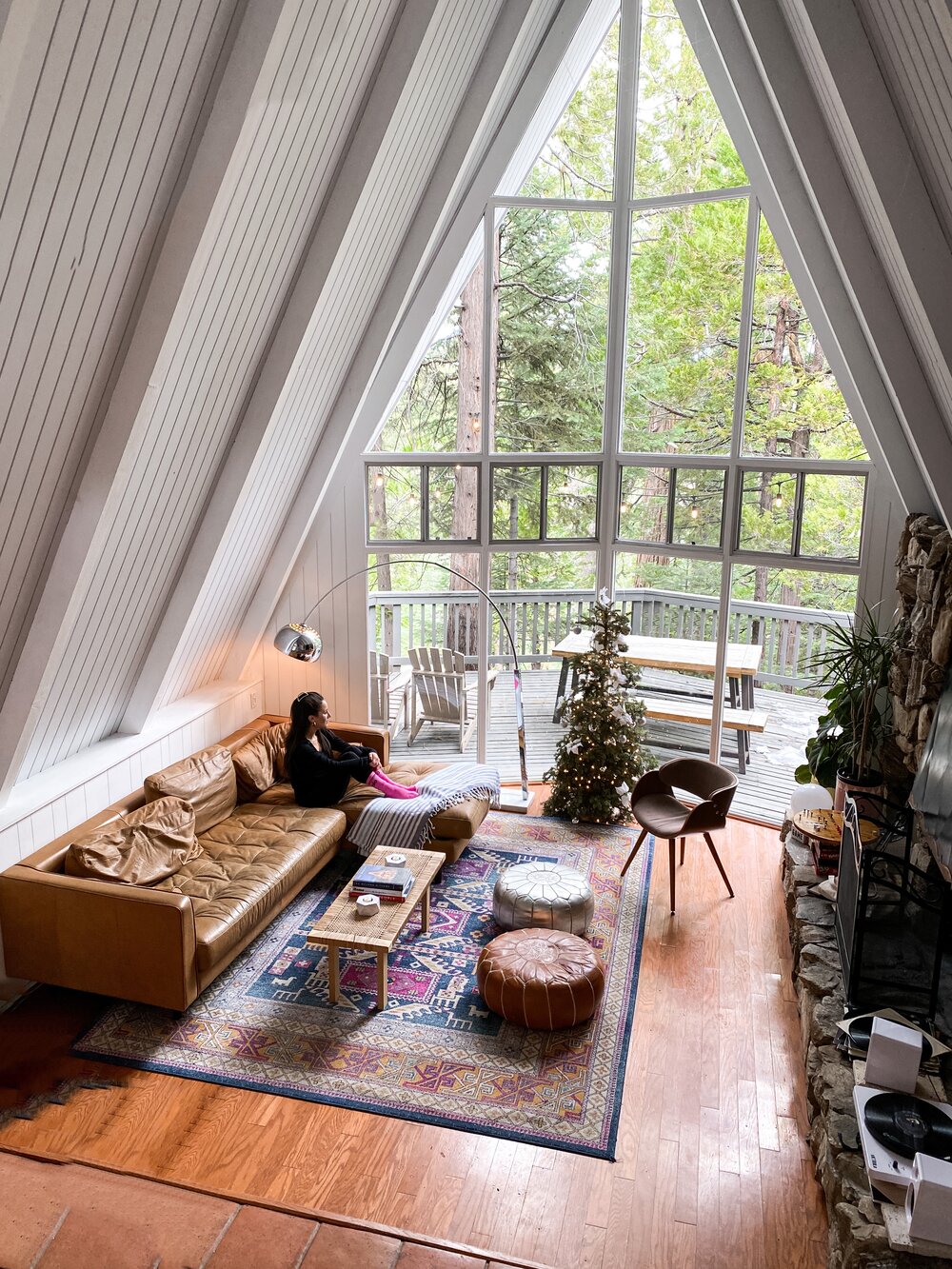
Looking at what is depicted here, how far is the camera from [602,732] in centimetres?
664

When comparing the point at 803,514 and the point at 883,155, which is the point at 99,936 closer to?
the point at 883,155

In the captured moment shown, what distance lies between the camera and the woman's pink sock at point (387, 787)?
Answer: 6.29m

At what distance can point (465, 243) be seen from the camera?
6.44 metres

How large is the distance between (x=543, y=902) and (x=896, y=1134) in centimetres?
221

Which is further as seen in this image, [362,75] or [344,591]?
[344,591]

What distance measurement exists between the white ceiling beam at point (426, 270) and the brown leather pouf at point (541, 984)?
3199mm

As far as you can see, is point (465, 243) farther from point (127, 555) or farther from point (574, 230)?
point (127, 555)

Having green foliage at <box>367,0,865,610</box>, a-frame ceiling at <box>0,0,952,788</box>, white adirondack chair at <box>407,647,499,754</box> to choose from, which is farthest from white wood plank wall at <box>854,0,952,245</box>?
white adirondack chair at <box>407,647,499,754</box>

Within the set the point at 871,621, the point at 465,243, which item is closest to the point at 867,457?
the point at 871,621

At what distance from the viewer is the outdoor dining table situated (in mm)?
6855

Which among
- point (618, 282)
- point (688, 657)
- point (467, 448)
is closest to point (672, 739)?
point (688, 657)

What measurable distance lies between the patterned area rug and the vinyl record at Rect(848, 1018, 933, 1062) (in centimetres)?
100

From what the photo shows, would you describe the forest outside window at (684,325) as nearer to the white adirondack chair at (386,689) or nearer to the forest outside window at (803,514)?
the forest outside window at (803,514)

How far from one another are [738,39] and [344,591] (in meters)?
4.18
